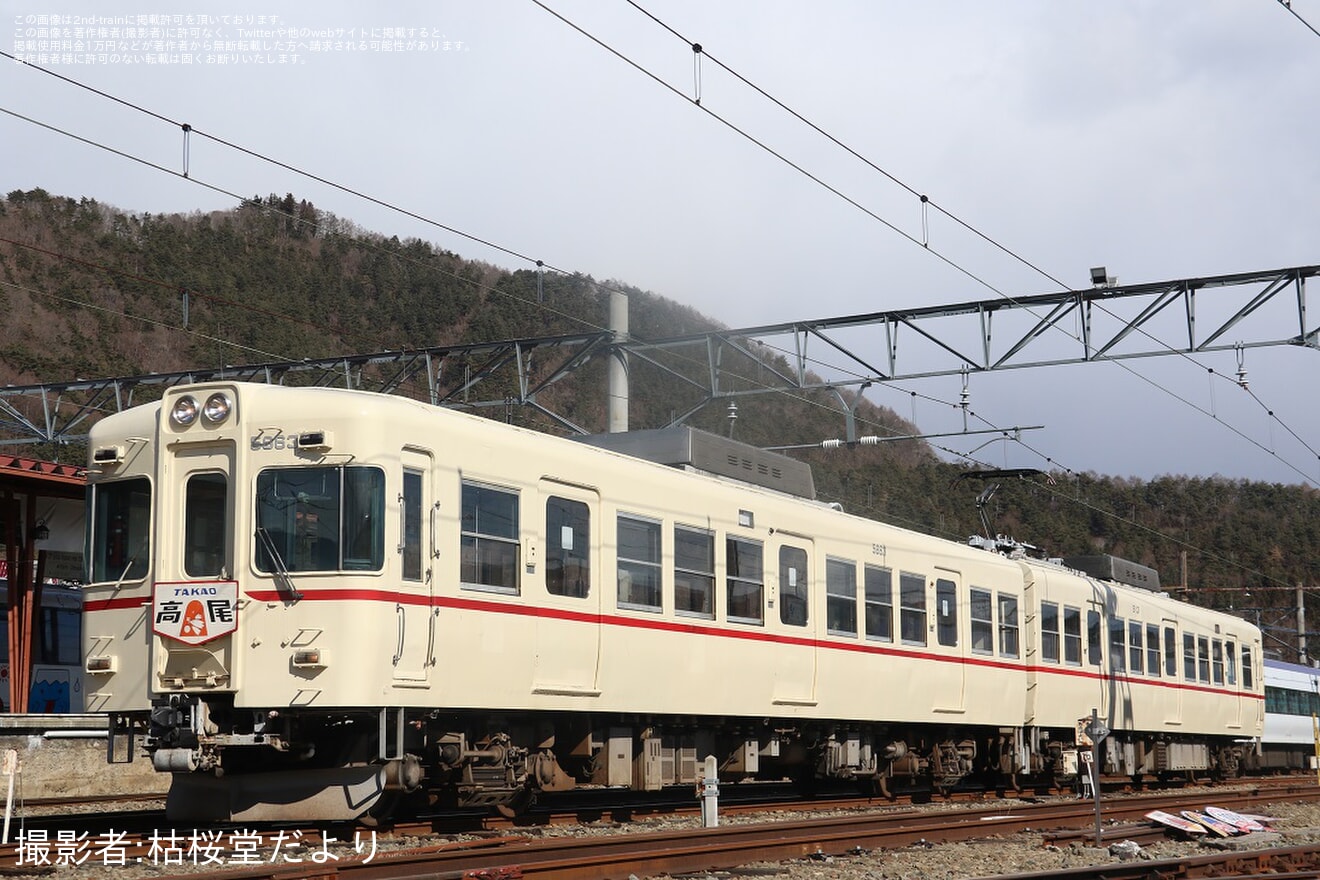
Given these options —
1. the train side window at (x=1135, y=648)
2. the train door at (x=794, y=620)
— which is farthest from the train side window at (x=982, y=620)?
the train side window at (x=1135, y=648)

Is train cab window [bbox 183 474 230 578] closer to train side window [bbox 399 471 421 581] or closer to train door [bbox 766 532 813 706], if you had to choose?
train side window [bbox 399 471 421 581]

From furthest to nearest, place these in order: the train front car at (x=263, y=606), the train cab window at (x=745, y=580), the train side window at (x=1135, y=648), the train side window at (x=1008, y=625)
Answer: the train side window at (x=1135, y=648)
the train side window at (x=1008, y=625)
the train cab window at (x=745, y=580)
the train front car at (x=263, y=606)

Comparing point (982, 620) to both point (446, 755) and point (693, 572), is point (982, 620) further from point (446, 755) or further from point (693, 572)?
point (446, 755)

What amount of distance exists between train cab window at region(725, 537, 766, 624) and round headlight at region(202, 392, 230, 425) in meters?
5.53

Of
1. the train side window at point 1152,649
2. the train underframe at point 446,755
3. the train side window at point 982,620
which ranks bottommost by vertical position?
the train underframe at point 446,755

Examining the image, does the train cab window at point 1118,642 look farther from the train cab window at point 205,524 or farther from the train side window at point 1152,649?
the train cab window at point 205,524

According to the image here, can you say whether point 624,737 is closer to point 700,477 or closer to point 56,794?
point 700,477

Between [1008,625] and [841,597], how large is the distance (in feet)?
15.7

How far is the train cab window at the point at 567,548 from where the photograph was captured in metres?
12.8

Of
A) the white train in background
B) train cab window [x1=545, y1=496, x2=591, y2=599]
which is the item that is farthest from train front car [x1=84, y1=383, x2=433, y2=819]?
the white train in background

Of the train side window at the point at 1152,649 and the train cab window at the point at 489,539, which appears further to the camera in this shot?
the train side window at the point at 1152,649

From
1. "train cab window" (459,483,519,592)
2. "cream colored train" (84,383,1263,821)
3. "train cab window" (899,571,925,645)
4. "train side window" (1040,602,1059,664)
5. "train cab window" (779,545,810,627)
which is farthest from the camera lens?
"train side window" (1040,602,1059,664)

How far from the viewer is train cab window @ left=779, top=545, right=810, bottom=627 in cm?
1599

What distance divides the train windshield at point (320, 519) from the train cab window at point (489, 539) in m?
0.91
